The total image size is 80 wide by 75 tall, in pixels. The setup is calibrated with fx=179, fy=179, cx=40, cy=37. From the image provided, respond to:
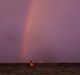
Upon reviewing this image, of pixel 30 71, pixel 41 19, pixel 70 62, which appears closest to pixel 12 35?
pixel 41 19

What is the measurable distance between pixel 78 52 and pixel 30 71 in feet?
2.10

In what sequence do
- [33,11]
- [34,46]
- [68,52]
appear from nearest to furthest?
1. [33,11]
2. [34,46]
3. [68,52]

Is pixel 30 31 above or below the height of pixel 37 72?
above

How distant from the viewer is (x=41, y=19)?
1489 millimetres

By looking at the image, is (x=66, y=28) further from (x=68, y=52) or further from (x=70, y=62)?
(x=70, y=62)

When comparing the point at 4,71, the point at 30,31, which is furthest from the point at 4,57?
the point at 30,31

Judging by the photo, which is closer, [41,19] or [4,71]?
[41,19]

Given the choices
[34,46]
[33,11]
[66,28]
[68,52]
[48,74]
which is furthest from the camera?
[48,74]

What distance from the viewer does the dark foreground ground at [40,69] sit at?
87.9 inches

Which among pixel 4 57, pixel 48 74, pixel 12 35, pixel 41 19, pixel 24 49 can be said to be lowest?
pixel 48 74

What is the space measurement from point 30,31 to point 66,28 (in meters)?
0.33

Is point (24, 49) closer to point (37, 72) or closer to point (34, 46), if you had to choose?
point (34, 46)

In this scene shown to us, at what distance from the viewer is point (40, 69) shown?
2246 millimetres

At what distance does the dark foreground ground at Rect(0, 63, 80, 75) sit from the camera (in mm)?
2232
